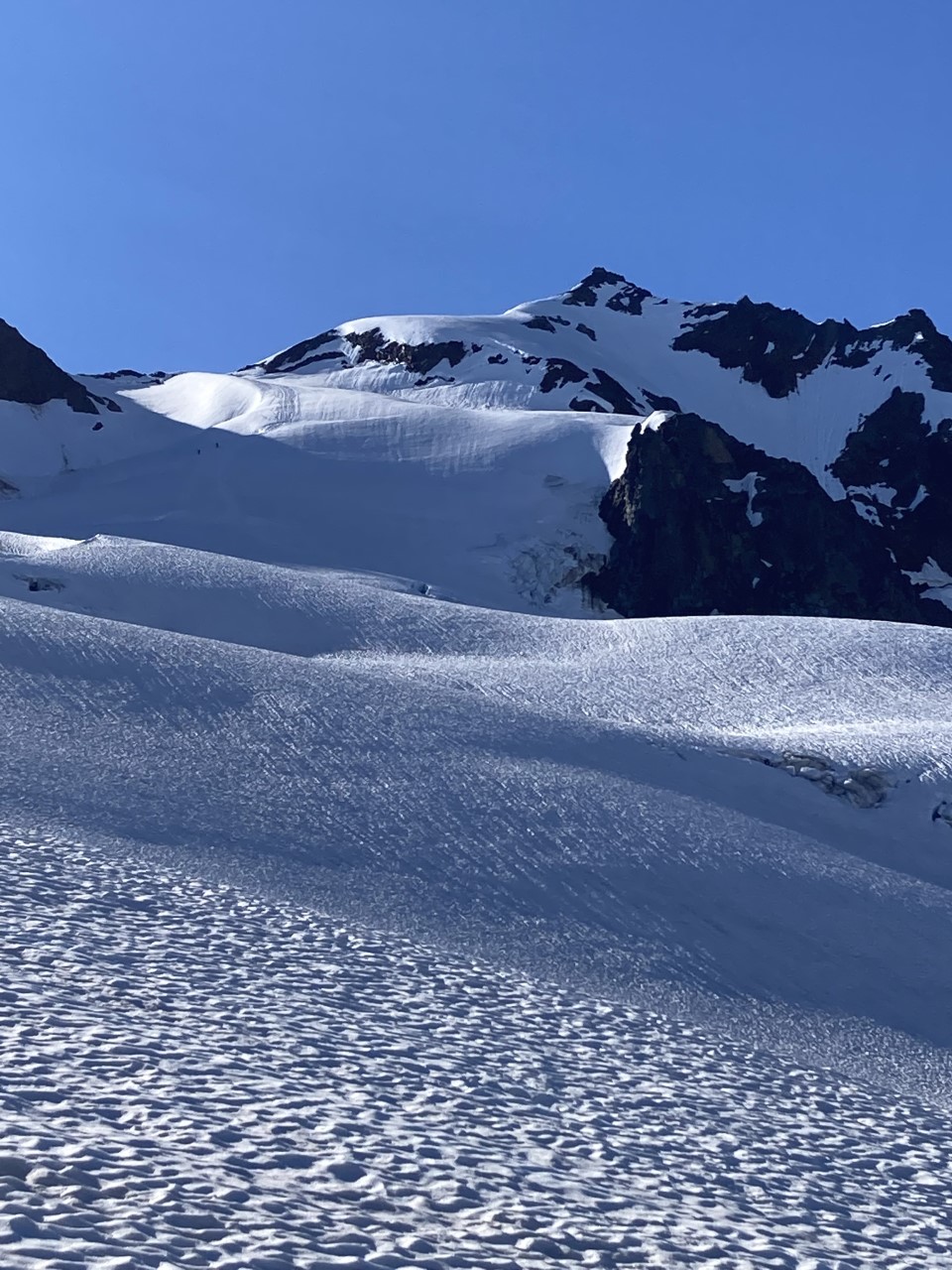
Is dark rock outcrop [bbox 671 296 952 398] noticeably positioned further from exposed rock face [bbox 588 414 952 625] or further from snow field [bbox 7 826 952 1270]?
snow field [bbox 7 826 952 1270]

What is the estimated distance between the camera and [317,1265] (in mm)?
6762

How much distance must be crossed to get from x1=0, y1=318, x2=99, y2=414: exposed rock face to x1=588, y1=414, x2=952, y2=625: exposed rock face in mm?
36619

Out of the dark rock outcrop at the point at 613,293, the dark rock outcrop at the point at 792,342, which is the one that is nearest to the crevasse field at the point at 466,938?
the dark rock outcrop at the point at 792,342

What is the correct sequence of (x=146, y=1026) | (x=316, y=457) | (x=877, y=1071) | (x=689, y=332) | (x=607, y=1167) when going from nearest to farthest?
(x=607, y=1167) → (x=146, y=1026) → (x=877, y=1071) → (x=316, y=457) → (x=689, y=332)

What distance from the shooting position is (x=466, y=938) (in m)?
14.9

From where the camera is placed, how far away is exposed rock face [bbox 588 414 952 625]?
64938mm

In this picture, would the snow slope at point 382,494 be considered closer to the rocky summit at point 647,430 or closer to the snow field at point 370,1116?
the rocky summit at point 647,430

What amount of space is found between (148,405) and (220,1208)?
88328 millimetres

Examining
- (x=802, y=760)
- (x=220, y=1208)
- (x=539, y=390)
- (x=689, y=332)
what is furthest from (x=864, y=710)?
(x=689, y=332)

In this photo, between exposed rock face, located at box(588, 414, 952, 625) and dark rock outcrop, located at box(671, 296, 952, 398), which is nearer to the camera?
exposed rock face, located at box(588, 414, 952, 625)

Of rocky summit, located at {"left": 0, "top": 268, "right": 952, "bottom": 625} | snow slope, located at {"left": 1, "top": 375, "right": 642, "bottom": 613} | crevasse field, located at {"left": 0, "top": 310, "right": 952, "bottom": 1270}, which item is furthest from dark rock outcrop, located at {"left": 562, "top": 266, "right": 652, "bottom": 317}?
crevasse field, located at {"left": 0, "top": 310, "right": 952, "bottom": 1270}

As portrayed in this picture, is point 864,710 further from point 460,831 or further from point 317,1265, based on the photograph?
point 317,1265

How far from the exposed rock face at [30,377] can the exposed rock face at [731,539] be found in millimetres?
36619

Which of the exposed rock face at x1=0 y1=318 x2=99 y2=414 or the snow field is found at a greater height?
the exposed rock face at x1=0 y1=318 x2=99 y2=414
